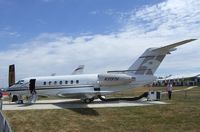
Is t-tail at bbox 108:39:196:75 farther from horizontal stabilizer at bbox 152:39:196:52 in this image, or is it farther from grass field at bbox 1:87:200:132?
grass field at bbox 1:87:200:132

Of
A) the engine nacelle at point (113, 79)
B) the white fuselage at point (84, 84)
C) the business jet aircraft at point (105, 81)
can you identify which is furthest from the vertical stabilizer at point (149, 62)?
the engine nacelle at point (113, 79)

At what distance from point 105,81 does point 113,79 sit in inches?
33.9

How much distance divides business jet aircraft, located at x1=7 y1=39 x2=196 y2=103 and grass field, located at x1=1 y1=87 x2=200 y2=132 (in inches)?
265

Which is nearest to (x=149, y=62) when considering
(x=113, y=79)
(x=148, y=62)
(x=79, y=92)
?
(x=148, y=62)

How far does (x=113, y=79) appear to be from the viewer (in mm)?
33938

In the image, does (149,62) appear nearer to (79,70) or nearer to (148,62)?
(148,62)

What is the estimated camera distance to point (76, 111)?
26609 millimetres

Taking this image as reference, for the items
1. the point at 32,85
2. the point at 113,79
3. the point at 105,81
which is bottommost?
the point at 32,85

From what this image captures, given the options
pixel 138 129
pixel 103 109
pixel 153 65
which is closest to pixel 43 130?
pixel 138 129

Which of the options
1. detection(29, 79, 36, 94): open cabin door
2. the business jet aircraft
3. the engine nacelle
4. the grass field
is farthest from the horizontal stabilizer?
detection(29, 79, 36, 94): open cabin door

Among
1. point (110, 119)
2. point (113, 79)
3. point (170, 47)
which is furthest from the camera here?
point (113, 79)

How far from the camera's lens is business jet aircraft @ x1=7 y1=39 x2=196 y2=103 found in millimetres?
33812

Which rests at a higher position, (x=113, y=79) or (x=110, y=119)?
(x=113, y=79)

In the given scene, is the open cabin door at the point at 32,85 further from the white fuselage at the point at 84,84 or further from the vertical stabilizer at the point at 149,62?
the vertical stabilizer at the point at 149,62
